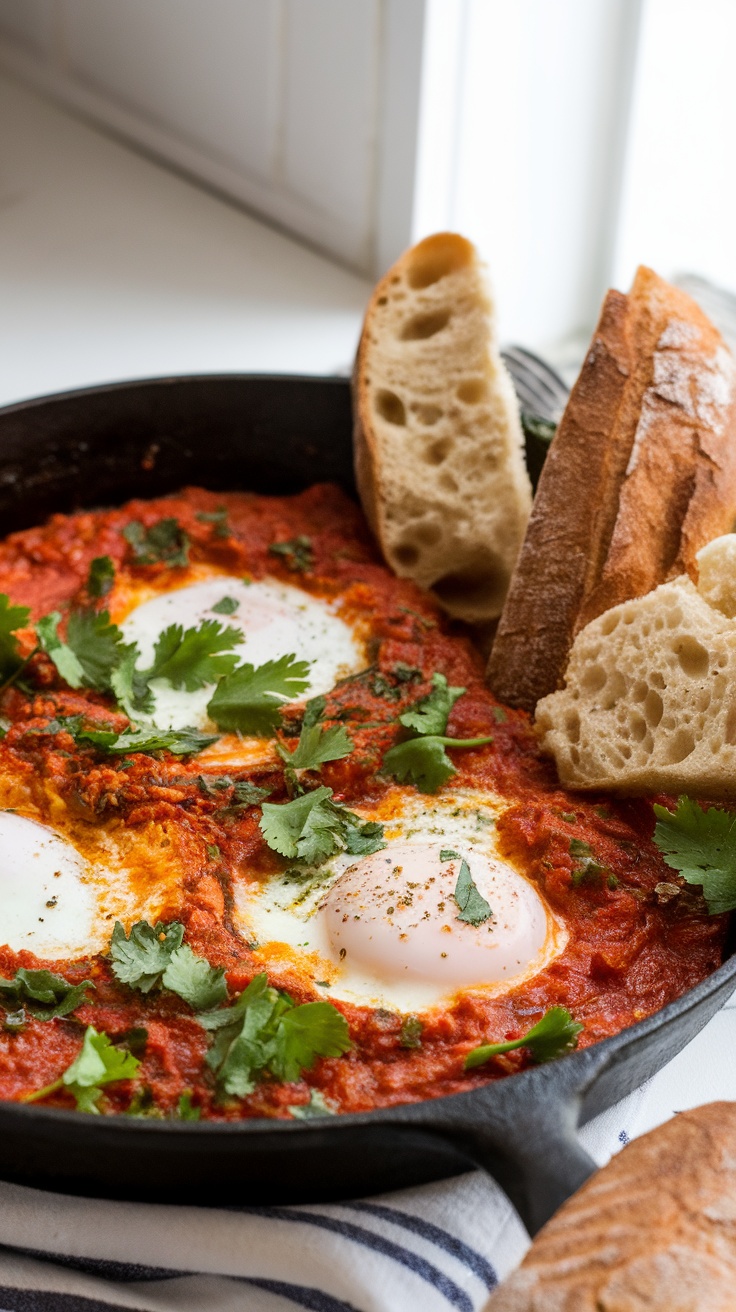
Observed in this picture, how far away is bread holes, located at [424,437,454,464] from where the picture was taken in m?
3.57

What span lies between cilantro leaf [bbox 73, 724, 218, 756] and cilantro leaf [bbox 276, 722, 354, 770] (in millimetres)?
201

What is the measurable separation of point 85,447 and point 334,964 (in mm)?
1883

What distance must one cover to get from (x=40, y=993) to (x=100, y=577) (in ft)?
4.36

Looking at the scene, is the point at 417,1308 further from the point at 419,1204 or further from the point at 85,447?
the point at 85,447

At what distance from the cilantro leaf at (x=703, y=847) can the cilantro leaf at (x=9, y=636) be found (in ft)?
4.91

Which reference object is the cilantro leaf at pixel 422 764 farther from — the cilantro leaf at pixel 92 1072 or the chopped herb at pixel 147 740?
the cilantro leaf at pixel 92 1072

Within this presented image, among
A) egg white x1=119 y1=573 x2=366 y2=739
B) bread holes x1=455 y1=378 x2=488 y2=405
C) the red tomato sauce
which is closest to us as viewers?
the red tomato sauce

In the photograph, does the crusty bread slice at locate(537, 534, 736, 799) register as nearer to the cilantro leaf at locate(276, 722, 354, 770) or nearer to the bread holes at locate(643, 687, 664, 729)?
the bread holes at locate(643, 687, 664, 729)

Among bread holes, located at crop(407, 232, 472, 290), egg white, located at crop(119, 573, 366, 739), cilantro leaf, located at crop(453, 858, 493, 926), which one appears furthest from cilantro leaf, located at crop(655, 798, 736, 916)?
bread holes, located at crop(407, 232, 472, 290)

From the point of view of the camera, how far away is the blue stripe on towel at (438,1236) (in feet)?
6.84

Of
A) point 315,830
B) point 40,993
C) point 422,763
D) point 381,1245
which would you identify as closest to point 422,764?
point 422,763

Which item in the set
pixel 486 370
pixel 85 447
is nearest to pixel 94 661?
pixel 85 447

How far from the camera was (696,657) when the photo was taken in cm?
273

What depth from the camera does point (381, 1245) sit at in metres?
2.08
